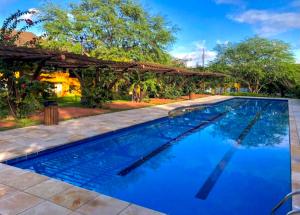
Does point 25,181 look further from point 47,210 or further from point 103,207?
point 103,207

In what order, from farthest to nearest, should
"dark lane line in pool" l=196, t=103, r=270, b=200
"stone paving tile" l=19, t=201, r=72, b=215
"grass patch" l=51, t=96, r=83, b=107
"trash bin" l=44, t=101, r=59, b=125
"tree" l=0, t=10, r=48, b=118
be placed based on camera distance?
"grass patch" l=51, t=96, r=83, b=107 < "tree" l=0, t=10, r=48, b=118 < "trash bin" l=44, t=101, r=59, b=125 < "dark lane line in pool" l=196, t=103, r=270, b=200 < "stone paving tile" l=19, t=201, r=72, b=215

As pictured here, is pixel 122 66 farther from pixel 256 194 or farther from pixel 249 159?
pixel 256 194

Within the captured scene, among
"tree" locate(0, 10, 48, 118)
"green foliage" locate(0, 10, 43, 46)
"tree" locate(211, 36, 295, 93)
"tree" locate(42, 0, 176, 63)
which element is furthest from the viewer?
"tree" locate(211, 36, 295, 93)

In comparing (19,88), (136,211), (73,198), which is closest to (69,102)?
(19,88)

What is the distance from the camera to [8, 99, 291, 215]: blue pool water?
4.74m

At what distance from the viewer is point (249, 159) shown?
7289 mm

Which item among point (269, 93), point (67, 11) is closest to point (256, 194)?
point (67, 11)

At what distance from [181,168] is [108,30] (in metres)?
17.0

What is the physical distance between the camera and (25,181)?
14.7 feet

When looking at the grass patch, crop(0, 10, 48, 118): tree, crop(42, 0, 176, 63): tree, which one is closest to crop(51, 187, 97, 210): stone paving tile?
crop(0, 10, 48, 118): tree

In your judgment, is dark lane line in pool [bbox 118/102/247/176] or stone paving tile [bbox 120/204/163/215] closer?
stone paving tile [bbox 120/204/163/215]

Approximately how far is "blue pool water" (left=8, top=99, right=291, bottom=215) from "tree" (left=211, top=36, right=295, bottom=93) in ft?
74.0

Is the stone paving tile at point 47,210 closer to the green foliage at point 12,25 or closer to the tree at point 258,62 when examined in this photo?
the green foliage at point 12,25

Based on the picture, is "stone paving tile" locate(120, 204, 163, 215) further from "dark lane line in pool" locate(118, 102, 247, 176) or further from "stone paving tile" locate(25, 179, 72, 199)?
"dark lane line in pool" locate(118, 102, 247, 176)
